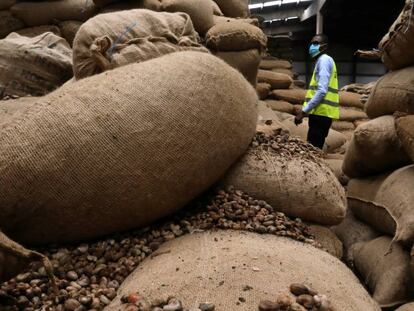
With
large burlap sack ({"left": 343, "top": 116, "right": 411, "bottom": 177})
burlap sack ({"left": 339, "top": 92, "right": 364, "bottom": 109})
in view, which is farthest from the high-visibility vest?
burlap sack ({"left": 339, "top": 92, "right": 364, "bottom": 109})

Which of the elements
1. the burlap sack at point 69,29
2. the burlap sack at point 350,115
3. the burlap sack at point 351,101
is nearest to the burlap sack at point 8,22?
the burlap sack at point 69,29

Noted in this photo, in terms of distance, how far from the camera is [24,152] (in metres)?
1.27

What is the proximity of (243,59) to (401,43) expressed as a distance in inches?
40.0

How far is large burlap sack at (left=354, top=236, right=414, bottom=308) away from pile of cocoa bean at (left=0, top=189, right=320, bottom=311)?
305 mm

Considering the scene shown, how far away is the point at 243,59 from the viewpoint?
9.98 ft

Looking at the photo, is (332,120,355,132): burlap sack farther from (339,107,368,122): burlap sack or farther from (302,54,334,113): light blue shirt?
(302,54,334,113): light blue shirt

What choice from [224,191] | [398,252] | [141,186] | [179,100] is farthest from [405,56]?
[141,186]

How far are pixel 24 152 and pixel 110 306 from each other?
1.54ft

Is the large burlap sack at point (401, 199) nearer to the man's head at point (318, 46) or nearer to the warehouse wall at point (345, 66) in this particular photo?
the man's head at point (318, 46)

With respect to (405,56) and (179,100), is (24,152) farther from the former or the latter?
(405,56)

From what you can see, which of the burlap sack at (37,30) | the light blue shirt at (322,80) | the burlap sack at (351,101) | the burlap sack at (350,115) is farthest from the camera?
the burlap sack at (351,101)

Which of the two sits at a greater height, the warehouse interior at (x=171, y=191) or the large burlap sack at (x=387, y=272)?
the warehouse interior at (x=171, y=191)

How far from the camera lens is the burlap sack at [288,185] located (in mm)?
1738

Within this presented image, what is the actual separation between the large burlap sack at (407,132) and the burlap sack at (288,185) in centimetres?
37
